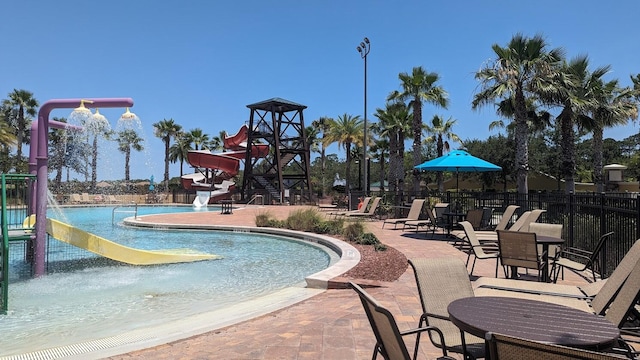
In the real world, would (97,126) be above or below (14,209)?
above

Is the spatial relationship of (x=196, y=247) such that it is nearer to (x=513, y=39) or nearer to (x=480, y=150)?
(x=513, y=39)

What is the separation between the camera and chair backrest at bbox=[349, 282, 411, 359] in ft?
6.49

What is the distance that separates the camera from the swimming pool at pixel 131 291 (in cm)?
481

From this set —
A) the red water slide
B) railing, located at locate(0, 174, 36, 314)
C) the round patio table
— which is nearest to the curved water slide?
the red water slide

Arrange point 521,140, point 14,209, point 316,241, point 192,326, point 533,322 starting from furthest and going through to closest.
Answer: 1. point 521,140
2. point 316,241
3. point 14,209
4. point 192,326
5. point 533,322

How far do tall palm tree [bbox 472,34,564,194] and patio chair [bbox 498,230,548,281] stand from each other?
12.7 m

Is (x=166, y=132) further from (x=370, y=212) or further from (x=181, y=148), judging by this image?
(x=370, y=212)

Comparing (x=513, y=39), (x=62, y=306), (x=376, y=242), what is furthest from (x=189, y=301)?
(x=513, y=39)

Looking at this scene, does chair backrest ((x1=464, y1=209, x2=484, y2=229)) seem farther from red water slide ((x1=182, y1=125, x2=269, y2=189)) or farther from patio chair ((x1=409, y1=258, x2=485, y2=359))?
red water slide ((x1=182, y1=125, x2=269, y2=189))

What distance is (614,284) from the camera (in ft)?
10.9

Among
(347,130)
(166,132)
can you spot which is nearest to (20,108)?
(166,132)

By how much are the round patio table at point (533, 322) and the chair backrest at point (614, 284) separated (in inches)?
32.1

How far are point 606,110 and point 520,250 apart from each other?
20471 millimetres

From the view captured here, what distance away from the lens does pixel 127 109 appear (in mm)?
8250
